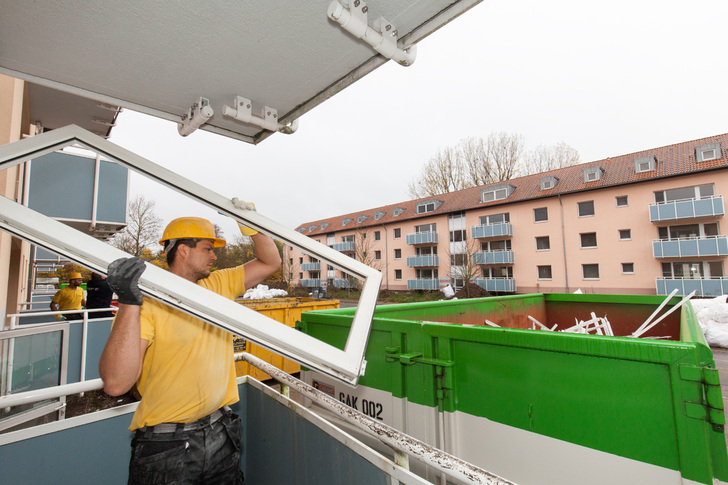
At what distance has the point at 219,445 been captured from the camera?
1809 mm

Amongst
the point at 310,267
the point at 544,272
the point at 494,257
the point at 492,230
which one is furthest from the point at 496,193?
the point at 310,267

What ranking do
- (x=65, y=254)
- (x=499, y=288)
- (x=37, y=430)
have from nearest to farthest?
(x=65, y=254) < (x=37, y=430) < (x=499, y=288)

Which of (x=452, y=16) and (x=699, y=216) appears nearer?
(x=452, y=16)

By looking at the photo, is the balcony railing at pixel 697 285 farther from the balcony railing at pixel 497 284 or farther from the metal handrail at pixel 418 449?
the metal handrail at pixel 418 449

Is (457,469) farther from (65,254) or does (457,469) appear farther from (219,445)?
(65,254)

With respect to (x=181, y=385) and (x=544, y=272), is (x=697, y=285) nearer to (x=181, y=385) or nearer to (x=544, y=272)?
(x=544, y=272)

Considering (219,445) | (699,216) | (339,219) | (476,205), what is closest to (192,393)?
(219,445)

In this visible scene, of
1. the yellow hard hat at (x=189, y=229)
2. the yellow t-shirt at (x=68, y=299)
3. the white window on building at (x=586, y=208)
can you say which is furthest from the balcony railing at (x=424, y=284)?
the yellow hard hat at (x=189, y=229)

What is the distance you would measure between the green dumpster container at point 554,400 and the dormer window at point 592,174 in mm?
23979

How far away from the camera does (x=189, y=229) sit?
1902 mm

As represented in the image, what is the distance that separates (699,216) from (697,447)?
23.5 metres

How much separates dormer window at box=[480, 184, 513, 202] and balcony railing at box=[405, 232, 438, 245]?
5001 millimetres

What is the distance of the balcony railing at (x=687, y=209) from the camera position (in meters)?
17.9

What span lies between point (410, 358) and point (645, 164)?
83.1ft
